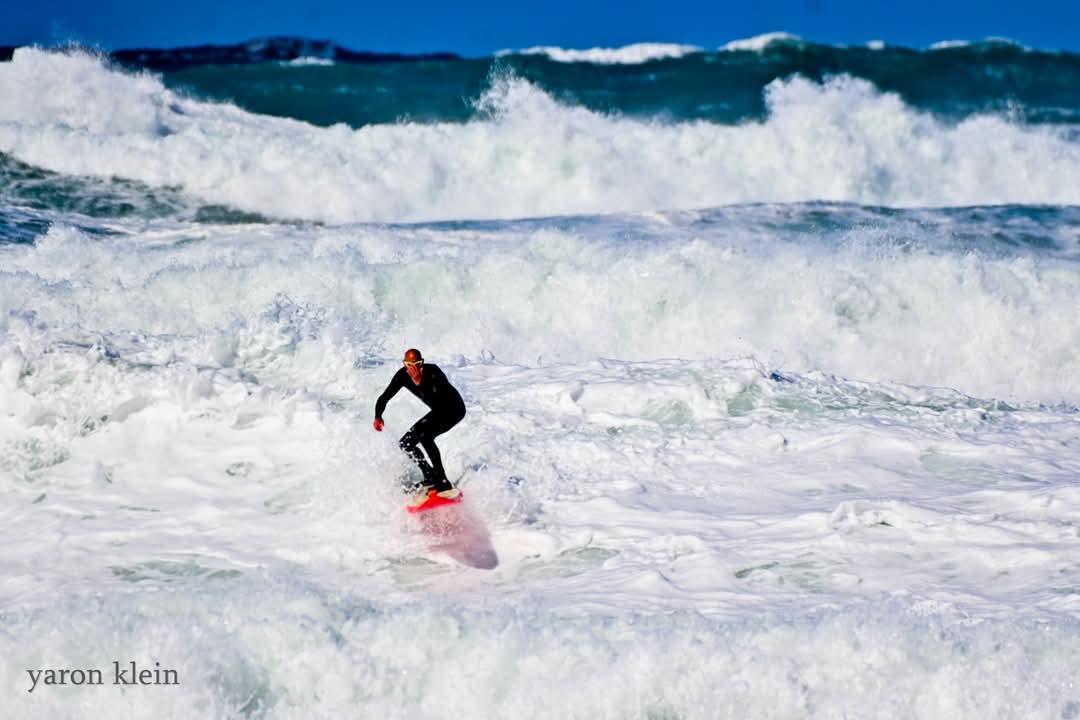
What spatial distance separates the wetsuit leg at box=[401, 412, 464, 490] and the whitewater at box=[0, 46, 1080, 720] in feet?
1.20

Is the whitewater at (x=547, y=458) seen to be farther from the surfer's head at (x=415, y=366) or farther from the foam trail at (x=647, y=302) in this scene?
the surfer's head at (x=415, y=366)

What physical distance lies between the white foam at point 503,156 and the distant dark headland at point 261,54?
795 cm

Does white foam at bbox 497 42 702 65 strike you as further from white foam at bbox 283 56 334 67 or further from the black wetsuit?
the black wetsuit

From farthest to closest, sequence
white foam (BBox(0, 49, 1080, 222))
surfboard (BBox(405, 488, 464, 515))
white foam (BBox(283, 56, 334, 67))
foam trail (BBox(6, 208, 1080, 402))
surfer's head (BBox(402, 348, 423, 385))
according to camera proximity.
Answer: white foam (BBox(283, 56, 334, 67)) → white foam (BBox(0, 49, 1080, 222)) → foam trail (BBox(6, 208, 1080, 402)) → surfboard (BBox(405, 488, 464, 515)) → surfer's head (BBox(402, 348, 423, 385))

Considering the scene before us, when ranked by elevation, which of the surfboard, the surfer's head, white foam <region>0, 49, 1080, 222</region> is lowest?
the surfboard

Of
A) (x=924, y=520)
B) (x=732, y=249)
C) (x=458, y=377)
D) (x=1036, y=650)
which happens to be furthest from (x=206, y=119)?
(x=1036, y=650)

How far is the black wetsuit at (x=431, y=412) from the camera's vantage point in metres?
8.53

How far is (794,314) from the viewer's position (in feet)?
46.8

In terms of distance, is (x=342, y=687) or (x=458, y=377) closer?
(x=342, y=687)

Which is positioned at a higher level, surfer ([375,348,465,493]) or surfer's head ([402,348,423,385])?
surfer's head ([402,348,423,385])

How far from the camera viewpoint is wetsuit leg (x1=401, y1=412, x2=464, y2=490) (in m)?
8.57

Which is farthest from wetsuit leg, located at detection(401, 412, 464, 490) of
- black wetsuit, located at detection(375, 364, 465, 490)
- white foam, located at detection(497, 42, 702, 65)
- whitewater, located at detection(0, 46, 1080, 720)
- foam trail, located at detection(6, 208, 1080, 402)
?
white foam, located at detection(497, 42, 702, 65)

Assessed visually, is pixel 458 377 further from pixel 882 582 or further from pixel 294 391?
pixel 882 582

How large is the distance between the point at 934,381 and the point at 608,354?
375 centimetres
